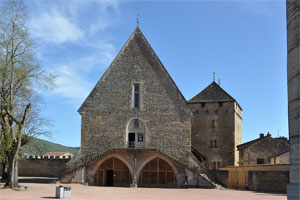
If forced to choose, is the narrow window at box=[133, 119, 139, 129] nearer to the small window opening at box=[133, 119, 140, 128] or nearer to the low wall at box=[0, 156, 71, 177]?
the small window opening at box=[133, 119, 140, 128]

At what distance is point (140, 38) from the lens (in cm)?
3653

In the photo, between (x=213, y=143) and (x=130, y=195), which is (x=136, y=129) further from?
(x=213, y=143)

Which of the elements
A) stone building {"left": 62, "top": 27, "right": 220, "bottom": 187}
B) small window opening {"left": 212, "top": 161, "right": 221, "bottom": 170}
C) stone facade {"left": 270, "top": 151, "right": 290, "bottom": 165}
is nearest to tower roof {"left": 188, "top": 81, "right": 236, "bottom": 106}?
small window opening {"left": 212, "top": 161, "right": 221, "bottom": 170}

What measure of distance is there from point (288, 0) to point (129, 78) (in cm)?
2901

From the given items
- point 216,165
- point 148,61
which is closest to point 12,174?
point 148,61

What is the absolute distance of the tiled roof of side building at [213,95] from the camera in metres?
48.5

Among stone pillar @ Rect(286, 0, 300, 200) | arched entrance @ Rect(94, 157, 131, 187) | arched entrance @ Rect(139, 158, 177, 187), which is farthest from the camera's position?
arched entrance @ Rect(94, 157, 131, 187)

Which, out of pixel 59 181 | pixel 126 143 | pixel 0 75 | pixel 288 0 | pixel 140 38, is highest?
pixel 140 38

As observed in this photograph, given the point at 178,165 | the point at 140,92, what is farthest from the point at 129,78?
the point at 178,165

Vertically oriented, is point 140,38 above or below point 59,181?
above

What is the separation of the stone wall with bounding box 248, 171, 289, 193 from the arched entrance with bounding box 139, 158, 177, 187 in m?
6.53

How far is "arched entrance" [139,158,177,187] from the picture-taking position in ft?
108

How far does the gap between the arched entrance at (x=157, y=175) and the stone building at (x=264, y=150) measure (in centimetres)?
1152

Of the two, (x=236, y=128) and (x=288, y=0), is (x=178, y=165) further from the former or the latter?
(x=288, y=0)
